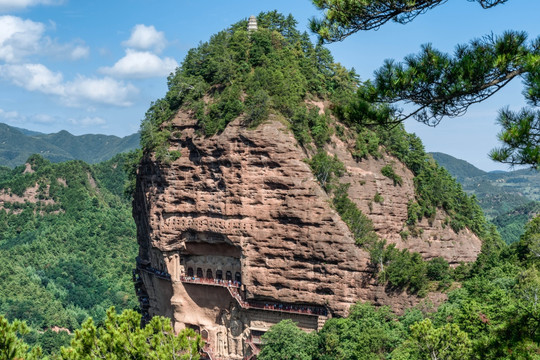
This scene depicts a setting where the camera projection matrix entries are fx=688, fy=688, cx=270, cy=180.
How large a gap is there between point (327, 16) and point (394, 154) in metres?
25.3

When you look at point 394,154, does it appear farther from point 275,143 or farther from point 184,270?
point 184,270

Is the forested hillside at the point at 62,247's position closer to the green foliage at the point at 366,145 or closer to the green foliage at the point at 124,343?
the green foliage at the point at 366,145

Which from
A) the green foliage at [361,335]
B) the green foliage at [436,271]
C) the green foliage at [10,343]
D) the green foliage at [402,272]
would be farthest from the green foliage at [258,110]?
the green foliage at [10,343]

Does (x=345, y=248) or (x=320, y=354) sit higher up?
(x=345, y=248)

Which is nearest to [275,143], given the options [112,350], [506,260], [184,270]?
[184,270]

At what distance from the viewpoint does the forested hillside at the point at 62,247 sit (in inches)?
2515

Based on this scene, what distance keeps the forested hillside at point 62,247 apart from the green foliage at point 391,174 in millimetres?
30658

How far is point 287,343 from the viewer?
95.8ft

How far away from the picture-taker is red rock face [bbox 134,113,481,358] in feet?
98.1

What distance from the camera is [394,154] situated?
125 feet

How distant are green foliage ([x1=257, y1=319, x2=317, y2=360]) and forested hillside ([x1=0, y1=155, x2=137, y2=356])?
94.2 feet

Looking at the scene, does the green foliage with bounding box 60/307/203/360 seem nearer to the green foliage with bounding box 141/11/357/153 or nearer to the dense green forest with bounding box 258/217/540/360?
the dense green forest with bounding box 258/217/540/360

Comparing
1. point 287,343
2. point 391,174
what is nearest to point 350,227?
point 287,343

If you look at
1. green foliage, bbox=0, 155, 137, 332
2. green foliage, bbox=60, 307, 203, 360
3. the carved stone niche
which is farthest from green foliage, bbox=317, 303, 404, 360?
green foliage, bbox=0, 155, 137, 332
